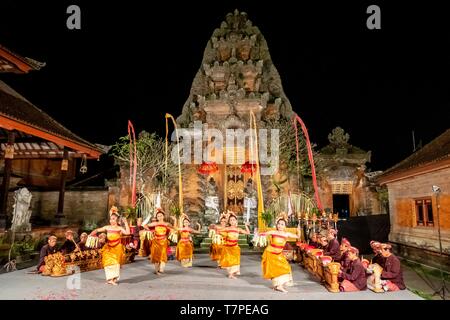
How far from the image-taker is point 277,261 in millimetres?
7117

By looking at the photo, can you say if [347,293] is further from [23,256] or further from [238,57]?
[238,57]

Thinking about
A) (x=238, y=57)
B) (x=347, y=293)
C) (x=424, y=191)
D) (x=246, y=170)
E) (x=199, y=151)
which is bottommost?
(x=347, y=293)

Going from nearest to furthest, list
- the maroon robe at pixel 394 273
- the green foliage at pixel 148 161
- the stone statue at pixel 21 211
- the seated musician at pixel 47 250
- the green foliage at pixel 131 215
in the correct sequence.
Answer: the maroon robe at pixel 394 273
the seated musician at pixel 47 250
the stone statue at pixel 21 211
the green foliage at pixel 131 215
the green foliage at pixel 148 161

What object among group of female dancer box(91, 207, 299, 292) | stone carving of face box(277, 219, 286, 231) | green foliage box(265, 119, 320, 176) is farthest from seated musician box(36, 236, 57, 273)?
green foliage box(265, 119, 320, 176)

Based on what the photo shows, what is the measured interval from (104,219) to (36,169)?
19.0 feet

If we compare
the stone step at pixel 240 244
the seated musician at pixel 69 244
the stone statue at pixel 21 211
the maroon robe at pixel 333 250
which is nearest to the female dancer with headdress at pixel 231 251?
the maroon robe at pixel 333 250

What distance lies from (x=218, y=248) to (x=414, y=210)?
759 cm

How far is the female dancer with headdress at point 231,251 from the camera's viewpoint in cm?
874

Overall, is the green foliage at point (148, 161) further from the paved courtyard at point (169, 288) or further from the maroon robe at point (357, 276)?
the maroon robe at point (357, 276)

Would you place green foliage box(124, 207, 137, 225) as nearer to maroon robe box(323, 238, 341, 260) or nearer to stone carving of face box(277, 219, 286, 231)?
stone carving of face box(277, 219, 286, 231)

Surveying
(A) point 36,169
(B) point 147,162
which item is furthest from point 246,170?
(A) point 36,169

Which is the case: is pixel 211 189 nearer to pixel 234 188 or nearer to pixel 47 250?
pixel 234 188

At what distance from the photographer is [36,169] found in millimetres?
19812

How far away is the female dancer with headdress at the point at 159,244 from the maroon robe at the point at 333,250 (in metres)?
4.92
